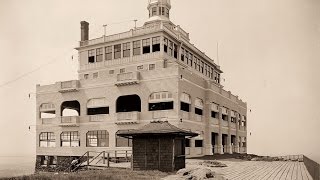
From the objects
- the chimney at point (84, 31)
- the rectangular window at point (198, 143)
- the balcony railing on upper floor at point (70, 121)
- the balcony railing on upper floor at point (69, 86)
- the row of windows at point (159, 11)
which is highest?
the row of windows at point (159, 11)

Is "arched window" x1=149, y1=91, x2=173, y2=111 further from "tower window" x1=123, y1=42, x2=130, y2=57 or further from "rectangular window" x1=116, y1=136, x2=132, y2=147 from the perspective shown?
"tower window" x1=123, y1=42, x2=130, y2=57

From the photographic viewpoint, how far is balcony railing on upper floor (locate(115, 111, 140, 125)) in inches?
1479

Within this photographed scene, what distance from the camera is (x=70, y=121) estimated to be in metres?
42.8

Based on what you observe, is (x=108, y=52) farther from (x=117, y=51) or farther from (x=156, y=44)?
(x=156, y=44)

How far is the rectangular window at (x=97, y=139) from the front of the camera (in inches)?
1593

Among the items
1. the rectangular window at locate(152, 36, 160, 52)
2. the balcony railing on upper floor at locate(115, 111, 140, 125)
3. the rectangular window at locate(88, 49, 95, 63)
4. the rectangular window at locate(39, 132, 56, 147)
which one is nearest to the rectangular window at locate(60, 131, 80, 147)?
the rectangular window at locate(39, 132, 56, 147)

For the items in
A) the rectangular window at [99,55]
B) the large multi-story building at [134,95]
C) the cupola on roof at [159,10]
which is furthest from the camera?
the cupola on roof at [159,10]

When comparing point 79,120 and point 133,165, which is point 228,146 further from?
point 133,165

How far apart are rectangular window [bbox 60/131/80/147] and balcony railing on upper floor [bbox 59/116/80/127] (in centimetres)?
121

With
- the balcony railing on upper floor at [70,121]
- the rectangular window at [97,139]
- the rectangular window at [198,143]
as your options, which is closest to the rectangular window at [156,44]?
the rectangular window at [97,139]

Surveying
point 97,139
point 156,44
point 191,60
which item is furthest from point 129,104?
point 191,60

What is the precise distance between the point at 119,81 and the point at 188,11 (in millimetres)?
21763

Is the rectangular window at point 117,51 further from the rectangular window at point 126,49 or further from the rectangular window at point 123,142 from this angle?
the rectangular window at point 123,142

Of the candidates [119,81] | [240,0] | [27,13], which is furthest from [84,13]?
[119,81]
